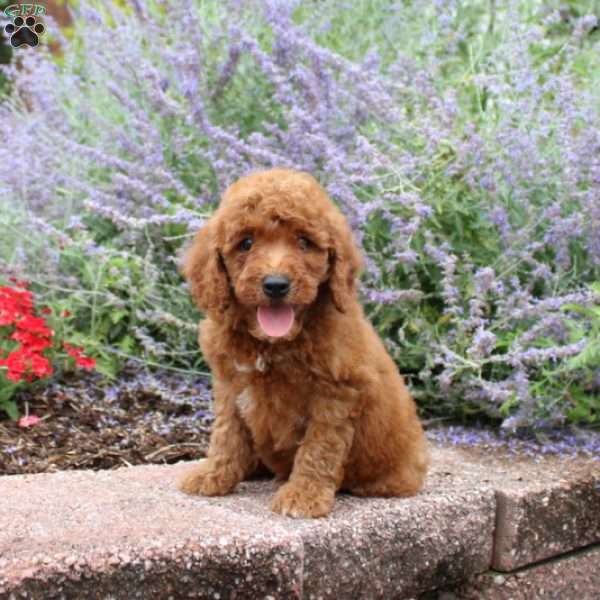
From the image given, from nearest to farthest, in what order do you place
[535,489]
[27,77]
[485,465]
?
[535,489]
[485,465]
[27,77]

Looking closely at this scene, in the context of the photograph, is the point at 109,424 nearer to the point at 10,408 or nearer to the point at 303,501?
the point at 10,408

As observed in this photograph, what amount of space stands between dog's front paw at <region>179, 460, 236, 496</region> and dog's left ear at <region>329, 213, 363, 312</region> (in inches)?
27.7

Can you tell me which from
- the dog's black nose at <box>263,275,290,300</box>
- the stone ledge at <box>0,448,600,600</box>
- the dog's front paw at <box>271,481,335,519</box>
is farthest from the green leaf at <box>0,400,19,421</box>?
the dog's black nose at <box>263,275,290,300</box>

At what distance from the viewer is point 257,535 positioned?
2.57 meters

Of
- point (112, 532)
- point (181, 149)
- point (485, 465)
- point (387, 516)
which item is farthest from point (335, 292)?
point (181, 149)

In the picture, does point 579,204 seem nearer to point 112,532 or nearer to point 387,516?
point 387,516

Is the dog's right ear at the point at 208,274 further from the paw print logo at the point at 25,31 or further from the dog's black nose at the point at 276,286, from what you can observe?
the paw print logo at the point at 25,31

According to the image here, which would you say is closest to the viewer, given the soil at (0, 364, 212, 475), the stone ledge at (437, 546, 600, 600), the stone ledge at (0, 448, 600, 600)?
the stone ledge at (0, 448, 600, 600)

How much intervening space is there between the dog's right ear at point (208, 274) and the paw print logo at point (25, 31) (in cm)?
371

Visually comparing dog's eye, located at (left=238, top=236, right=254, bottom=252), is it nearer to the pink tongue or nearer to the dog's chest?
the pink tongue

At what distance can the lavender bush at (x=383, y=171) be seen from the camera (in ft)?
12.3

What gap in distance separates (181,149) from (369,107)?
1.12m

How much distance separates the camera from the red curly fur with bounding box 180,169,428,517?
266cm

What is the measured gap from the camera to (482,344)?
3.53 meters
